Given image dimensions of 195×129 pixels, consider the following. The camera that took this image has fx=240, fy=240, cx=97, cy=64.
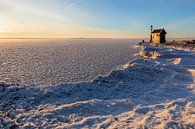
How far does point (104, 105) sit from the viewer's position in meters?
14.8

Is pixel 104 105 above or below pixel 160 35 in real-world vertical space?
below

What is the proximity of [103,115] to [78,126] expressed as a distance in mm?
1984

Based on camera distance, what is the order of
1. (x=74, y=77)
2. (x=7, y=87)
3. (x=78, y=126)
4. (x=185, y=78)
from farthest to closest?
(x=74, y=77), (x=185, y=78), (x=7, y=87), (x=78, y=126)

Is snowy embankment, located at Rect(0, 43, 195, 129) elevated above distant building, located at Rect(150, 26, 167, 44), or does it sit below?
below

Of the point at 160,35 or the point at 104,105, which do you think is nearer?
the point at 104,105

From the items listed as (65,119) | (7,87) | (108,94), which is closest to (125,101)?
(108,94)

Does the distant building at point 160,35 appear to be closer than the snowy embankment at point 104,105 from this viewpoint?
No

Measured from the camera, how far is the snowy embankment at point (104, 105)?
1230 centimetres

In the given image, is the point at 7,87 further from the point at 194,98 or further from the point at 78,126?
the point at 194,98

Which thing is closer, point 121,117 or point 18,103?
point 121,117

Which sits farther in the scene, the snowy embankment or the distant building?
the distant building

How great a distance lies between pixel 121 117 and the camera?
42.6 ft

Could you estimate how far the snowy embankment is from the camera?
12.3 meters

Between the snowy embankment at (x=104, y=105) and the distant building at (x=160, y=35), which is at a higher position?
the distant building at (x=160, y=35)
